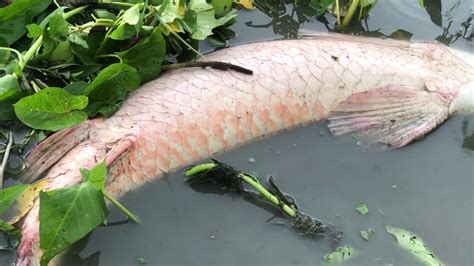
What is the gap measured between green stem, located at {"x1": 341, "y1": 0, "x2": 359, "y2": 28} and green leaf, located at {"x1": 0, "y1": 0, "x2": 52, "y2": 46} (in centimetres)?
161

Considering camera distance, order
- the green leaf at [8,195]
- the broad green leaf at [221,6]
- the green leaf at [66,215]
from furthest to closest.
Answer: the broad green leaf at [221,6] → the green leaf at [8,195] → the green leaf at [66,215]

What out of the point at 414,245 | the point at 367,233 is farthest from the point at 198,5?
the point at 414,245

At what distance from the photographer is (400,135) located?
3.46 m

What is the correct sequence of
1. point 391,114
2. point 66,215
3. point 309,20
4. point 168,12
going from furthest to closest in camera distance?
point 309,20 < point 391,114 < point 168,12 < point 66,215

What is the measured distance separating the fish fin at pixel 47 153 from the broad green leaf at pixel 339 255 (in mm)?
1129

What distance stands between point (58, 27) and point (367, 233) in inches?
61.3

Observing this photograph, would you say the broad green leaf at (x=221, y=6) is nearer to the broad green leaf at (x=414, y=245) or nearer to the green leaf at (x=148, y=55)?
the green leaf at (x=148, y=55)

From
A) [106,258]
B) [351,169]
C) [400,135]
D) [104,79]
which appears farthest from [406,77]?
[106,258]

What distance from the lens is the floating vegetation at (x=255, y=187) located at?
3.00 m

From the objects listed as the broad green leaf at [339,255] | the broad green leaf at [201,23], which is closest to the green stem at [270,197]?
the broad green leaf at [339,255]

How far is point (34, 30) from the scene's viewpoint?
3113mm

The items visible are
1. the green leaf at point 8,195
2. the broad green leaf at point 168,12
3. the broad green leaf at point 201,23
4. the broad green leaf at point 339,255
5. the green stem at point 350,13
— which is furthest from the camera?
the green stem at point 350,13

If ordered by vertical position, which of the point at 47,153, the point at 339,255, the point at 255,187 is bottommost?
the point at 339,255

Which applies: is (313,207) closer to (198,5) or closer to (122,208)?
(122,208)
